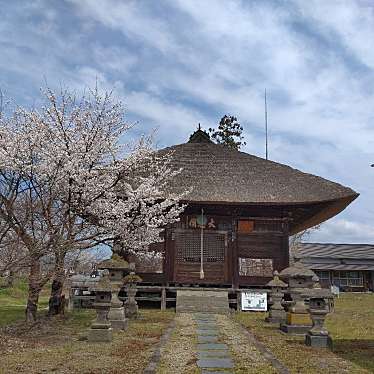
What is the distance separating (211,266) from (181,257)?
1.24m

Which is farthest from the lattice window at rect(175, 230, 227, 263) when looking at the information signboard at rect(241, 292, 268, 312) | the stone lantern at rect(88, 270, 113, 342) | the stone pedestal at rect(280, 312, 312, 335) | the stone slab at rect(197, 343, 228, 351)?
the stone slab at rect(197, 343, 228, 351)

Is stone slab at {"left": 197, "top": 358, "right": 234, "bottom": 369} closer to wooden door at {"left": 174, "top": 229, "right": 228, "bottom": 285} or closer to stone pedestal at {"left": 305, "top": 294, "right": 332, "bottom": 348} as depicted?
stone pedestal at {"left": 305, "top": 294, "right": 332, "bottom": 348}

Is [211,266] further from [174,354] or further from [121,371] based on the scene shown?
[121,371]

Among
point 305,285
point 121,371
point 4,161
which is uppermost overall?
point 4,161

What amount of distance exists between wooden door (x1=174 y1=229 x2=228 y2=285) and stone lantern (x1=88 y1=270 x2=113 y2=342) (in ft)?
28.8

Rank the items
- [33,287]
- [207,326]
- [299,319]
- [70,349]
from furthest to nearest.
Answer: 1. [207,326]
2. [299,319]
3. [33,287]
4. [70,349]

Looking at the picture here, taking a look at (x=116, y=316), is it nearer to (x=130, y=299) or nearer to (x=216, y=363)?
(x=130, y=299)

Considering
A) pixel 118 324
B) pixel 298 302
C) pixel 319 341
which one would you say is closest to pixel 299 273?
pixel 298 302

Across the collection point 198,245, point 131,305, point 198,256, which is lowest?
point 131,305

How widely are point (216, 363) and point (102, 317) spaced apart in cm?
338

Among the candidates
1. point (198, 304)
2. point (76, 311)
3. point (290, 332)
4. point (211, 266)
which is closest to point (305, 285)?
point (290, 332)

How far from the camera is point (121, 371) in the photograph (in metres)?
6.74

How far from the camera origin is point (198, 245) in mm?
18891

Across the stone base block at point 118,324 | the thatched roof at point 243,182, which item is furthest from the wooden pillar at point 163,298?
the stone base block at point 118,324
